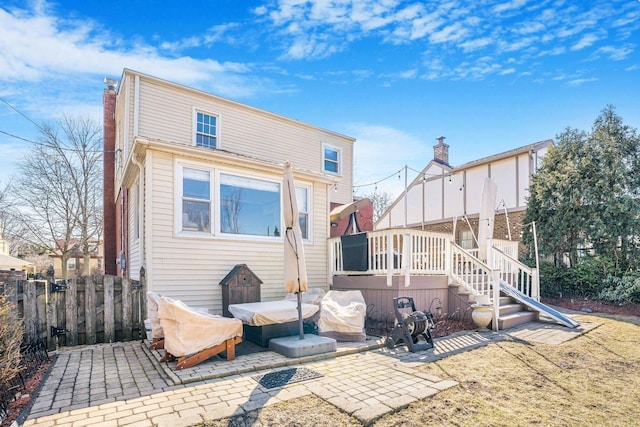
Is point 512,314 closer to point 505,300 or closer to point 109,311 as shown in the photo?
point 505,300

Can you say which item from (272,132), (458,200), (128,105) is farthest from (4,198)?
(458,200)

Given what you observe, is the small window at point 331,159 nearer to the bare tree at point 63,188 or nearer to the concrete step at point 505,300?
the concrete step at point 505,300

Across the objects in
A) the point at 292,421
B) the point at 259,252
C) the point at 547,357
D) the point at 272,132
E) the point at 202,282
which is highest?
the point at 272,132

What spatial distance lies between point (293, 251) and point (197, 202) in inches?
106

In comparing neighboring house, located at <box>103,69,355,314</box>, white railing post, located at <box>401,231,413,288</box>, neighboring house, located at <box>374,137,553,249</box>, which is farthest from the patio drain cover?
neighboring house, located at <box>374,137,553,249</box>

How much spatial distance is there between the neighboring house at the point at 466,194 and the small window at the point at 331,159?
158 inches

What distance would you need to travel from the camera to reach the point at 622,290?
996cm

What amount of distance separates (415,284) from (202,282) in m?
4.37

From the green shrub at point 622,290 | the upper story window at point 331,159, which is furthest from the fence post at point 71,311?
the green shrub at point 622,290

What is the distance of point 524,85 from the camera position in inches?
413

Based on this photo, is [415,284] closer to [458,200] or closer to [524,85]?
[524,85]

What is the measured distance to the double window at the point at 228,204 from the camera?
705cm

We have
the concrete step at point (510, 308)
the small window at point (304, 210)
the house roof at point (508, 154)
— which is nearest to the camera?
the concrete step at point (510, 308)

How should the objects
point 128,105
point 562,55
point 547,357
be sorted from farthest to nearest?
point 128,105, point 562,55, point 547,357
